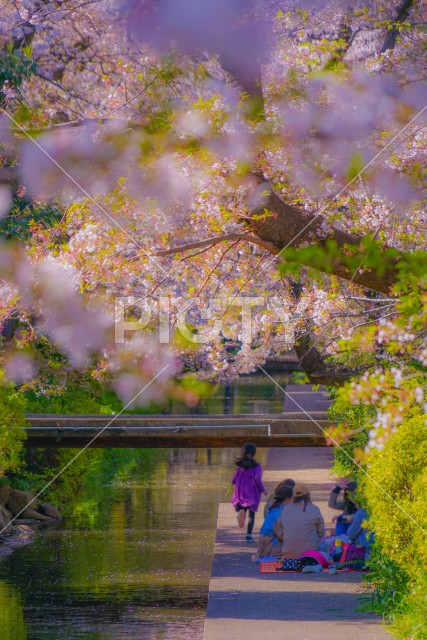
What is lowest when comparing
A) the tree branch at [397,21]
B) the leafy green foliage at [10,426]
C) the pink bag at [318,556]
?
the pink bag at [318,556]

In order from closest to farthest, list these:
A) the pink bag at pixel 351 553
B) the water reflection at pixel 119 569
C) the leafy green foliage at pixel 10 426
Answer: the water reflection at pixel 119 569
the pink bag at pixel 351 553
the leafy green foliage at pixel 10 426

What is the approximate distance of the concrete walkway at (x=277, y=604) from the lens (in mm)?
9508

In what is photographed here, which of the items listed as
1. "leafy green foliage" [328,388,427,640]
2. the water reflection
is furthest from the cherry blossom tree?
the water reflection

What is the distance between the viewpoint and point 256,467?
15.5 metres

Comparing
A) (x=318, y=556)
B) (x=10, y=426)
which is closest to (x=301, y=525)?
(x=318, y=556)

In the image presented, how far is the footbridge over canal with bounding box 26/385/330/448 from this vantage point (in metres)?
17.1

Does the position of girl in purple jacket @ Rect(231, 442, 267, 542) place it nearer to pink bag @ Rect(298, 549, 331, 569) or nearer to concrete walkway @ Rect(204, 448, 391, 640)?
concrete walkway @ Rect(204, 448, 391, 640)

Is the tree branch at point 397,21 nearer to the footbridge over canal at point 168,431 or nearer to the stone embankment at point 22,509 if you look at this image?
the footbridge over canal at point 168,431

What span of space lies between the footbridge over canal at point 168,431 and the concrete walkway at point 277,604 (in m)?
2.49

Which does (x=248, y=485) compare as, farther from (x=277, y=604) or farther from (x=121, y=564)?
(x=277, y=604)

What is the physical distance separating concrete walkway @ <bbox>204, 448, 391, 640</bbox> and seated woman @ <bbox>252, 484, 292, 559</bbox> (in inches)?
10.5

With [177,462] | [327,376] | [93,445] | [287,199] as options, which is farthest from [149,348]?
[177,462]

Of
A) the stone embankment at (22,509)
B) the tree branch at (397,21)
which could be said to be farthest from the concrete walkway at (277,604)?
the tree branch at (397,21)

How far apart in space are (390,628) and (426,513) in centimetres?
111
